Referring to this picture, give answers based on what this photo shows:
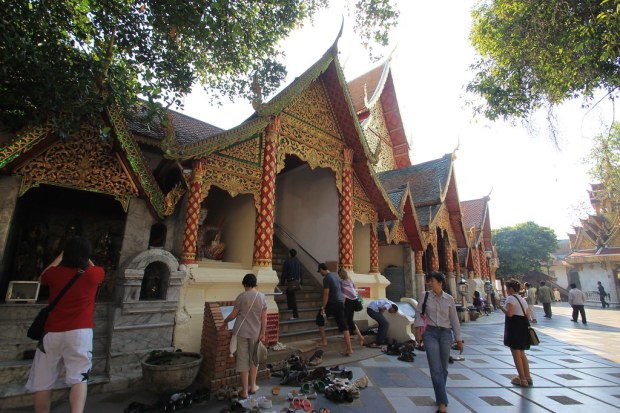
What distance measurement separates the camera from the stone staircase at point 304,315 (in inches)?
232

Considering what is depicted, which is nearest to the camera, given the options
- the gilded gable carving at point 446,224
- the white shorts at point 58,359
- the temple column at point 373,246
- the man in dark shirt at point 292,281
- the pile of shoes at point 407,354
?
the white shorts at point 58,359

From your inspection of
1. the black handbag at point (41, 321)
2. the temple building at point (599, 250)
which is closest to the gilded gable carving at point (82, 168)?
the black handbag at point (41, 321)

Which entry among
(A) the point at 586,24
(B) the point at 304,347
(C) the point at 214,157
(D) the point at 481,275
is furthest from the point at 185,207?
(D) the point at 481,275

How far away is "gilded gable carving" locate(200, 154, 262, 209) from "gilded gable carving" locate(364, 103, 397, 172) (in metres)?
11.1

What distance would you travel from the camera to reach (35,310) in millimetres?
3889

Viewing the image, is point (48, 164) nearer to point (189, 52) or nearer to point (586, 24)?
point (189, 52)

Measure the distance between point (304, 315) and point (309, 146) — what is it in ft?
12.4

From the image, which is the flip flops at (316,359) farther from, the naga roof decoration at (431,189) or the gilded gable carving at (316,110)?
the naga roof decoration at (431,189)

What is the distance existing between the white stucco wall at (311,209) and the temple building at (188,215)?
0.13ft

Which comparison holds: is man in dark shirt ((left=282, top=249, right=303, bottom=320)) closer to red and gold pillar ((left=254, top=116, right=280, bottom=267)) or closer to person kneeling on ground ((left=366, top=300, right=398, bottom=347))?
red and gold pillar ((left=254, top=116, right=280, bottom=267))

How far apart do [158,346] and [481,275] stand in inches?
704

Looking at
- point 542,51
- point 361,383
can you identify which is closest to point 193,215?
point 361,383

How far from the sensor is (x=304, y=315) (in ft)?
21.5

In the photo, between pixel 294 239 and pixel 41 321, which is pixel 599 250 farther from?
pixel 41 321
